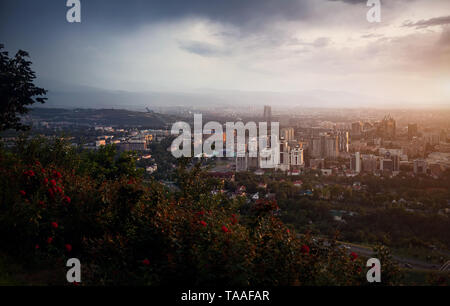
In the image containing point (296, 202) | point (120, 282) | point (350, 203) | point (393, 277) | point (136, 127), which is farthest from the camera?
point (136, 127)

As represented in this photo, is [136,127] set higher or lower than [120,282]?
higher

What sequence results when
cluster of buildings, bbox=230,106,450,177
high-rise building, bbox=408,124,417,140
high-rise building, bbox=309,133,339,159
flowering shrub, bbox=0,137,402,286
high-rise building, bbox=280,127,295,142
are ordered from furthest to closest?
high-rise building, bbox=280,127,295,142 < high-rise building, bbox=309,133,339,159 < high-rise building, bbox=408,124,417,140 < cluster of buildings, bbox=230,106,450,177 < flowering shrub, bbox=0,137,402,286

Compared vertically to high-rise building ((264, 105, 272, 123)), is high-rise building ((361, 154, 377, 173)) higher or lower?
lower

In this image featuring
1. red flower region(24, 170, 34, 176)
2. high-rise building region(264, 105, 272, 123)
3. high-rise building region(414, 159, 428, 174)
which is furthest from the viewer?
high-rise building region(264, 105, 272, 123)

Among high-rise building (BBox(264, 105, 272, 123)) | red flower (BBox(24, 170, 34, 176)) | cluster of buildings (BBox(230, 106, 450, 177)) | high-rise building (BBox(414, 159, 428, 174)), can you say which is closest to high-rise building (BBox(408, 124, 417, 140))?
cluster of buildings (BBox(230, 106, 450, 177))

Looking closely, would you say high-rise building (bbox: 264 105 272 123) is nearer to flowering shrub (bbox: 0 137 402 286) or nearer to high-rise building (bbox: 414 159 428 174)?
high-rise building (bbox: 414 159 428 174)
